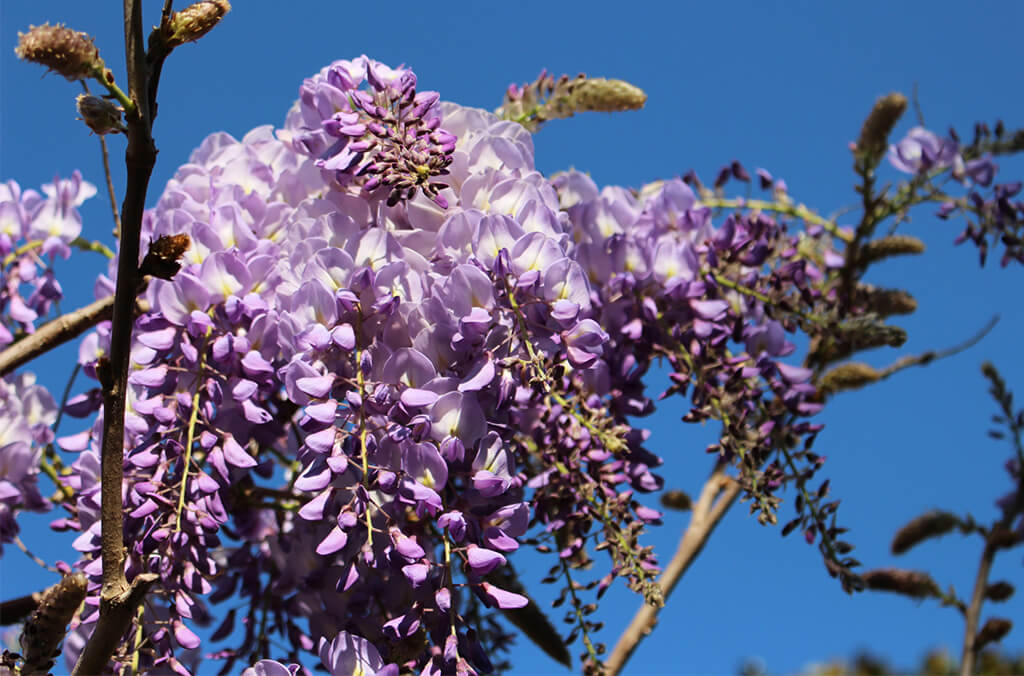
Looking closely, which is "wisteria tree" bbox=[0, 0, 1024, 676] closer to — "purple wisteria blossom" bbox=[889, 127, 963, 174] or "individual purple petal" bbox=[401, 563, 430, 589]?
"individual purple petal" bbox=[401, 563, 430, 589]

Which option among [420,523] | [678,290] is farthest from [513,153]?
[420,523]

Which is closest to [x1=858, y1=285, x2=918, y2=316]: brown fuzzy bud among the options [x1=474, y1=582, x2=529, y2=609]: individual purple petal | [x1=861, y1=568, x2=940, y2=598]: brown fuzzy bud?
[x1=861, y1=568, x2=940, y2=598]: brown fuzzy bud

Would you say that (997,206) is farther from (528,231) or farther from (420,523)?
(420,523)

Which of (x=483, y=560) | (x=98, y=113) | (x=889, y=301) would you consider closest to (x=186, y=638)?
(x=483, y=560)

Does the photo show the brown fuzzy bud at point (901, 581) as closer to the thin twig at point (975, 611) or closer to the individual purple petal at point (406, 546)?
the thin twig at point (975, 611)

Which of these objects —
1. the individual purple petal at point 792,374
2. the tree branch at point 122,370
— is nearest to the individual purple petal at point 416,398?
the tree branch at point 122,370
